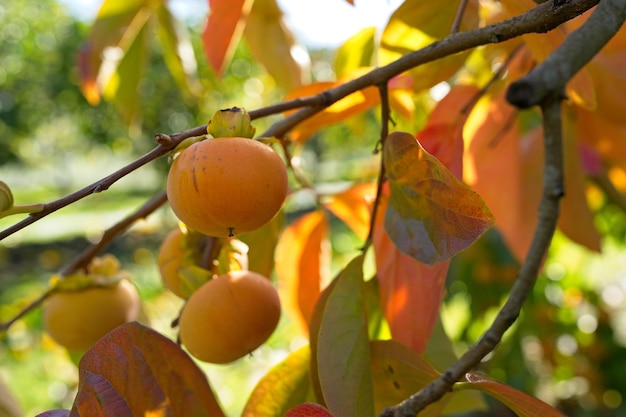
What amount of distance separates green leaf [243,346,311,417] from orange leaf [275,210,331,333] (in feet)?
0.61

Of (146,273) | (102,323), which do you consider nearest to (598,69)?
(102,323)

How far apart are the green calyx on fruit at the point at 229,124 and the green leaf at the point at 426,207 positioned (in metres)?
0.10

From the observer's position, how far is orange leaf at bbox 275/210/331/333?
67 cm

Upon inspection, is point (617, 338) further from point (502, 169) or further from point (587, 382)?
point (502, 169)

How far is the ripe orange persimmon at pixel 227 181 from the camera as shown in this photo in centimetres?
33

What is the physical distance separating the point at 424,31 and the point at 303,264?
0.87ft

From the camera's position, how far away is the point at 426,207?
39cm

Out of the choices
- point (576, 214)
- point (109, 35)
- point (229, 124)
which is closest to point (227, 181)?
point (229, 124)

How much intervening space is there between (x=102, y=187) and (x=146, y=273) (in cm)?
515

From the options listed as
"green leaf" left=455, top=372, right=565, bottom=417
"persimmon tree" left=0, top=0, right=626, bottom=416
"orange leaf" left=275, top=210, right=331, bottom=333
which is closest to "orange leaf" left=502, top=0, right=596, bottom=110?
"persimmon tree" left=0, top=0, right=626, bottom=416

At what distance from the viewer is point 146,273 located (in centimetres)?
530

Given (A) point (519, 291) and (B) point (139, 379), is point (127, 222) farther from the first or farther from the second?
(A) point (519, 291)

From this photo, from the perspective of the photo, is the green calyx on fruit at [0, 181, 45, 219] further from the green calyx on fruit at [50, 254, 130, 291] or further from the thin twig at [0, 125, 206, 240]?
the green calyx on fruit at [50, 254, 130, 291]

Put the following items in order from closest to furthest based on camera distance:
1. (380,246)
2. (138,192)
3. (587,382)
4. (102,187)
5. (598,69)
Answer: (102,187) → (380,246) → (598,69) → (587,382) → (138,192)
